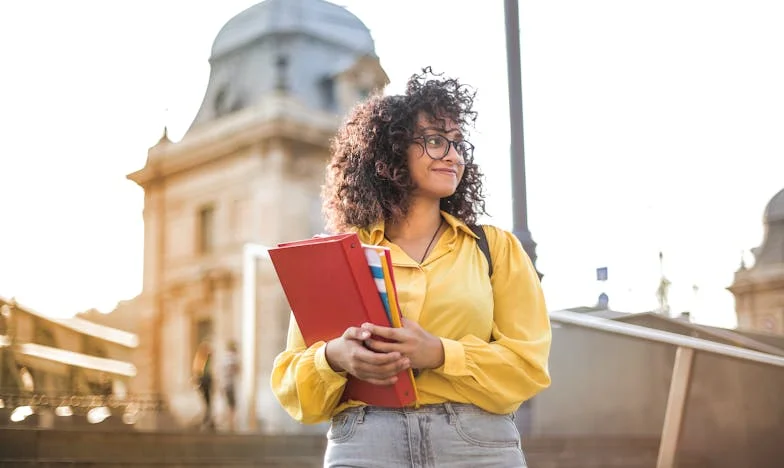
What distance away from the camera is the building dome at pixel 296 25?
29.7ft

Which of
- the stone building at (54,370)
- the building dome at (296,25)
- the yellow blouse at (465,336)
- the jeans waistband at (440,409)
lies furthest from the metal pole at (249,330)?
the jeans waistband at (440,409)

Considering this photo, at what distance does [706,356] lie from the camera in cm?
447

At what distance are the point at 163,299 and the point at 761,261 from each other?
255 inches

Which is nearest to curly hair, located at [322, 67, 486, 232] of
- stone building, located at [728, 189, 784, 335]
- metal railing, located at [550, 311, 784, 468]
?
metal railing, located at [550, 311, 784, 468]

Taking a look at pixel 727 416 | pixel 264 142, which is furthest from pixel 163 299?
pixel 727 416

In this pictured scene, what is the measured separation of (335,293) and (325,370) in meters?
0.16

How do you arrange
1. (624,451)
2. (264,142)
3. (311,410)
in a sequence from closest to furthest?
(311,410)
(624,451)
(264,142)

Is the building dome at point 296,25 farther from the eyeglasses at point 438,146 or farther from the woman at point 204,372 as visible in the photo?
the eyeglasses at point 438,146

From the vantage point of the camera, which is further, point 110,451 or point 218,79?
point 218,79

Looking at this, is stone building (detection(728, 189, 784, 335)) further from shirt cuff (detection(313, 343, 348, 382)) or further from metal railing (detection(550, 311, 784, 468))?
shirt cuff (detection(313, 343, 348, 382))

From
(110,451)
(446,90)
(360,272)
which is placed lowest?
(110,451)

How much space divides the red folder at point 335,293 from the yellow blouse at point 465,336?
5 centimetres

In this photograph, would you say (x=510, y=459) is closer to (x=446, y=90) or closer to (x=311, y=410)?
(x=311, y=410)

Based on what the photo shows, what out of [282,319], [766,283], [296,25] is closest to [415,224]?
[766,283]
